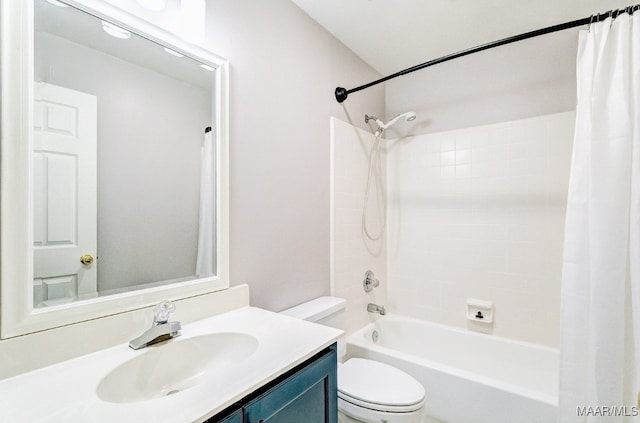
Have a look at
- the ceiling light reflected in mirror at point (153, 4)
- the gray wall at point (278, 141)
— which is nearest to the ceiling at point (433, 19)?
the gray wall at point (278, 141)

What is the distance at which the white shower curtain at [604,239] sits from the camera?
3.74ft

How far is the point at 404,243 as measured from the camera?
8.07 ft

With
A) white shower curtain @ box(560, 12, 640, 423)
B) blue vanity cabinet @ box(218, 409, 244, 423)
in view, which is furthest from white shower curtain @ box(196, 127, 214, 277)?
white shower curtain @ box(560, 12, 640, 423)

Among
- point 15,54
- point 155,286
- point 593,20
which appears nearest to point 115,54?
point 15,54

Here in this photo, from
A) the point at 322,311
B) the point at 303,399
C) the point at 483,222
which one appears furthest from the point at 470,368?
the point at 303,399

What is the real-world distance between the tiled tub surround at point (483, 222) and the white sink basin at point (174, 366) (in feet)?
5.67

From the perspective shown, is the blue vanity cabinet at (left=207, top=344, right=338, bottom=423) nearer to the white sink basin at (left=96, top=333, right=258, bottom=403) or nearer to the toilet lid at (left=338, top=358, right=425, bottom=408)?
the white sink basin at (left=96, top=333, right=258, bottom=403)

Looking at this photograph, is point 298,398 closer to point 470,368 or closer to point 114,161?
point 114,161

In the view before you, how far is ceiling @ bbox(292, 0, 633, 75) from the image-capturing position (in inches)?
64.1

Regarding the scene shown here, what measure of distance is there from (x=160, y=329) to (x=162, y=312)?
54mm

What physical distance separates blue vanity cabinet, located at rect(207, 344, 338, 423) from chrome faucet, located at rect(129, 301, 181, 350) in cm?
40

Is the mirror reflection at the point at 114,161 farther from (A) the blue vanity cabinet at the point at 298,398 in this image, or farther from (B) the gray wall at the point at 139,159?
(A) the blue vanity cabinet at the point at 298,398

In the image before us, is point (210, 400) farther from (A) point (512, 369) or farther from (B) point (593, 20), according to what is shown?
(A) point (512, 369)

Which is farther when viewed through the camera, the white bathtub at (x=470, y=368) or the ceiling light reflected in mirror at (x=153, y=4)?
the white bathtub at (x=470, y=368)
